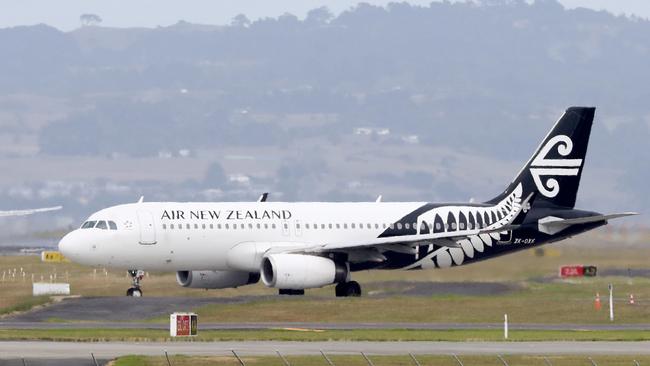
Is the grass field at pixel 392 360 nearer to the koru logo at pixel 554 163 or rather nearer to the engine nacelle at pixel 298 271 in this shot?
the engine nacelle at pixel 298 271

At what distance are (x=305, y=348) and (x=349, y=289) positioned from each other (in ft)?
76.5

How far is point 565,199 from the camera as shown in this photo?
77438 millimetres

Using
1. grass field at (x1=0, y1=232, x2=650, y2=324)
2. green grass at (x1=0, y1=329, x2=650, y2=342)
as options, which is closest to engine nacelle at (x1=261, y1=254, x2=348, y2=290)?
grass field at (x1=0, y1=232, x2=650, y2=324)

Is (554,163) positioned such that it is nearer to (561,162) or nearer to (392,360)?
(561,162)

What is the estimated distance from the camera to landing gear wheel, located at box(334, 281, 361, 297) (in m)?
72.6

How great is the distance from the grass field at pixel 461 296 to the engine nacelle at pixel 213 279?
110cm

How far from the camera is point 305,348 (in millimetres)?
49438

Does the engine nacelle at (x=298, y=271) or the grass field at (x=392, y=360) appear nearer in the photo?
the grass field at (x=392, y=360)

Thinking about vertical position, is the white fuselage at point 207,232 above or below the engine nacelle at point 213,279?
above

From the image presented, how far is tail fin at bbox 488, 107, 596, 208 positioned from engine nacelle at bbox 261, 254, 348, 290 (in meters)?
9.84

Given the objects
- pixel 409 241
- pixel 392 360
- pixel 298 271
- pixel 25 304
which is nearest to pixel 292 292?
pixel 298 271

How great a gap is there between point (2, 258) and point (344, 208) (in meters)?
58.5

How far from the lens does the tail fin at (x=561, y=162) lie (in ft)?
254

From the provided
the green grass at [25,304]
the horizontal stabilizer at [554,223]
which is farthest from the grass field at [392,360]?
the horizontal stabilizer at [554,223]
